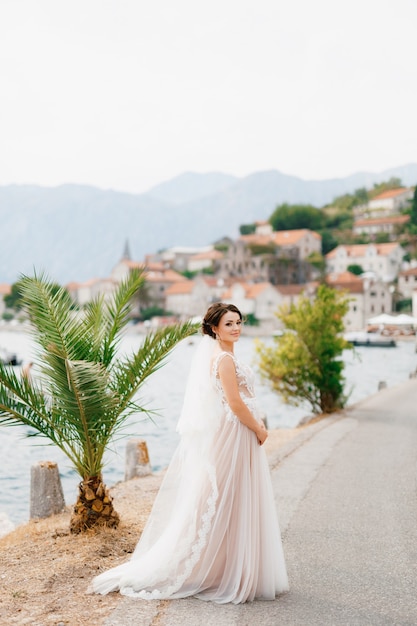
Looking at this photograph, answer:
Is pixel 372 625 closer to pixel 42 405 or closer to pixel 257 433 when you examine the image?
pixel 257 433

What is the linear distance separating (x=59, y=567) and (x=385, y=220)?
161999 mm

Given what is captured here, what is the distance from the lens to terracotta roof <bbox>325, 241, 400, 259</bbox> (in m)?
147

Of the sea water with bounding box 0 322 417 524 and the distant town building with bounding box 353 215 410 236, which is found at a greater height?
the distant town building with bounding box 353 215 410 236

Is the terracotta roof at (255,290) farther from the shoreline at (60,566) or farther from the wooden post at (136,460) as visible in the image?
the shoreline at (60,566)

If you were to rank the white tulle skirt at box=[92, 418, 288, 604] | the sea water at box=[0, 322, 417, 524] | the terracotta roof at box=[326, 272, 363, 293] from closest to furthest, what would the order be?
1. the white tulle skirt at box=[92, 418, 288, 604]
2. the sea water at box=[0, 322, 417, 524]
3. the terracotta roof at box=[326, 272, 363, 293]

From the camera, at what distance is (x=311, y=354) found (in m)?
19.3

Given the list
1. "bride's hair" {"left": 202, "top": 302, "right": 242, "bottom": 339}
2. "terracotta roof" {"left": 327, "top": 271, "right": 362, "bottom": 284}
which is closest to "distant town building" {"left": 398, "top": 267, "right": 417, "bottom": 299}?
"terracotta roof" {"left": 327, "top": 271, "right": 362, "bottom": 284}

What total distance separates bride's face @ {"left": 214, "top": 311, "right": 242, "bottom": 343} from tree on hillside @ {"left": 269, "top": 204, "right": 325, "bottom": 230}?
171812mm

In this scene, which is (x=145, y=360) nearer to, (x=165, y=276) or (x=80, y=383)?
(x=80, y=383)

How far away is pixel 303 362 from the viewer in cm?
1912

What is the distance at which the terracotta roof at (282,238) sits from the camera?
158m

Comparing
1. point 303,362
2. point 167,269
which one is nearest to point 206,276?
point 167,269

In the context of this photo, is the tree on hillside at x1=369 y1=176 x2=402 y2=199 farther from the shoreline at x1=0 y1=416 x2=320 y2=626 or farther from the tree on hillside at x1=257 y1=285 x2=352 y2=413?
the shoreline at x1=0 y1=416 x2=320 y2=626

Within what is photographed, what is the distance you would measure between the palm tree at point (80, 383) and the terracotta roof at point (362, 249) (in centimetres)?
14296
